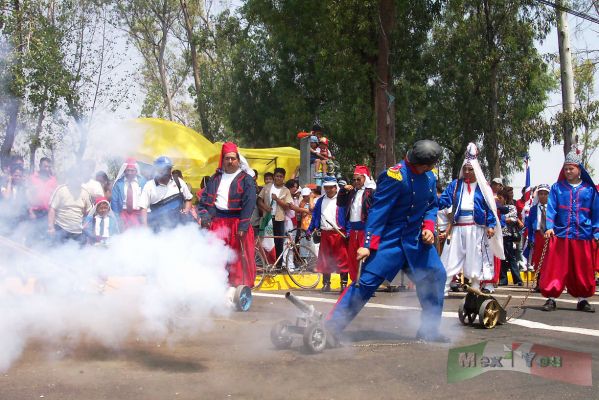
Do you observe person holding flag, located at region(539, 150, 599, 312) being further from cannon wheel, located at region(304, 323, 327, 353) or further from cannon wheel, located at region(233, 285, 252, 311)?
cannon wheel, located at region(304, 323, 327, 353)

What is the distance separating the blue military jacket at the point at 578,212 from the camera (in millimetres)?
10367

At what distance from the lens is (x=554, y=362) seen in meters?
6.65

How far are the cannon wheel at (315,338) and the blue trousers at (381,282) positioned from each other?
261mm

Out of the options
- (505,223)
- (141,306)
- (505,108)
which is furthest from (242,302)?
(505,108)

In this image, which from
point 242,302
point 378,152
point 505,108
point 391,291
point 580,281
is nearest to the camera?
point 242,302

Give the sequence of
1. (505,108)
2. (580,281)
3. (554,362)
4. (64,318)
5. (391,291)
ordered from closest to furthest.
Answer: (554,362) → (64,318) → (580,281) → (391,291) → (505,108)

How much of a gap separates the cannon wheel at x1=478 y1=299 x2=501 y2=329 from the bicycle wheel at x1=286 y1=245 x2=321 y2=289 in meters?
5.79

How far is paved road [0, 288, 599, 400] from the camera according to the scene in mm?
5543

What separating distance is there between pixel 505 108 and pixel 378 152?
568 inches

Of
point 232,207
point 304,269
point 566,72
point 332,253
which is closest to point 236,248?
point 232,207

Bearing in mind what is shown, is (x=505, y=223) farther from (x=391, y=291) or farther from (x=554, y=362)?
(x=554, y=362)

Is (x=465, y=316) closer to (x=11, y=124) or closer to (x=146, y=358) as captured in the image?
(x=146, y=358)

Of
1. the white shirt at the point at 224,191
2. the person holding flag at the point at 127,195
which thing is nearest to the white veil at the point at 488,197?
the white shirt at the point at 224,191

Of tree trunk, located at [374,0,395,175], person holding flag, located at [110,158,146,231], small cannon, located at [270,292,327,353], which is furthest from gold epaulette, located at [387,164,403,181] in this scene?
tree trunk, located at [374,0,395,175]
